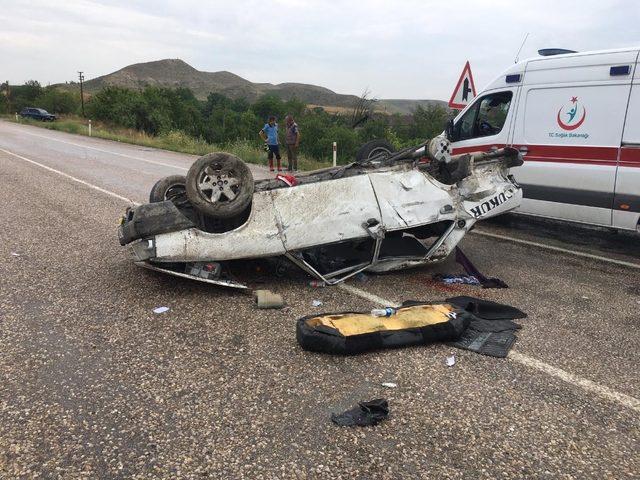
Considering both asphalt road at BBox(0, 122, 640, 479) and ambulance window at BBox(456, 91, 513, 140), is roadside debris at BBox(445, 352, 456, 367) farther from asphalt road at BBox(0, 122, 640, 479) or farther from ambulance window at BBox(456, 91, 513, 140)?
ambulance window at BBox(456, 91, 513, 140)

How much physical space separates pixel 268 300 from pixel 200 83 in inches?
7212

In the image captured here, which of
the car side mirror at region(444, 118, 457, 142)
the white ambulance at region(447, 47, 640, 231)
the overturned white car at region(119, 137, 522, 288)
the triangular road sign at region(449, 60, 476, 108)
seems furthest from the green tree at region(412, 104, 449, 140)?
the overturned white car at region(119, 137, 522, 288)

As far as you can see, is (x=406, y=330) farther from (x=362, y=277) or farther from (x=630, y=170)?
(x=630, y=170)

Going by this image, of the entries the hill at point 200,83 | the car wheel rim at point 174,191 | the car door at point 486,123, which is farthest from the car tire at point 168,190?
the hill at point 200,83

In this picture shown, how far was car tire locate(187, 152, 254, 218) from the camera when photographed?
179 inches

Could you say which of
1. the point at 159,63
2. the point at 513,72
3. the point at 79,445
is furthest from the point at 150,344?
the point at 159,63

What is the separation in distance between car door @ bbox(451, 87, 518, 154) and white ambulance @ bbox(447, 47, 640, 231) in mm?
16

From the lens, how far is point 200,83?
175 meters

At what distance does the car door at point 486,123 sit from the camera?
7348mm

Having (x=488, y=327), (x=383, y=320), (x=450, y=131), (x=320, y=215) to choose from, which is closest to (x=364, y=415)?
(x=383, y=320)

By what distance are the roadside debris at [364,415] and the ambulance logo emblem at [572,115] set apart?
5139 millimetres

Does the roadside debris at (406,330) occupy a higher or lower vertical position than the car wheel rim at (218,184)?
lower

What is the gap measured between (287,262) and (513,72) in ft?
15.2

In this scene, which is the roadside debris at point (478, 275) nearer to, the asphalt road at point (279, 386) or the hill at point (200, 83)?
the asphalt road at point (279, 386)
